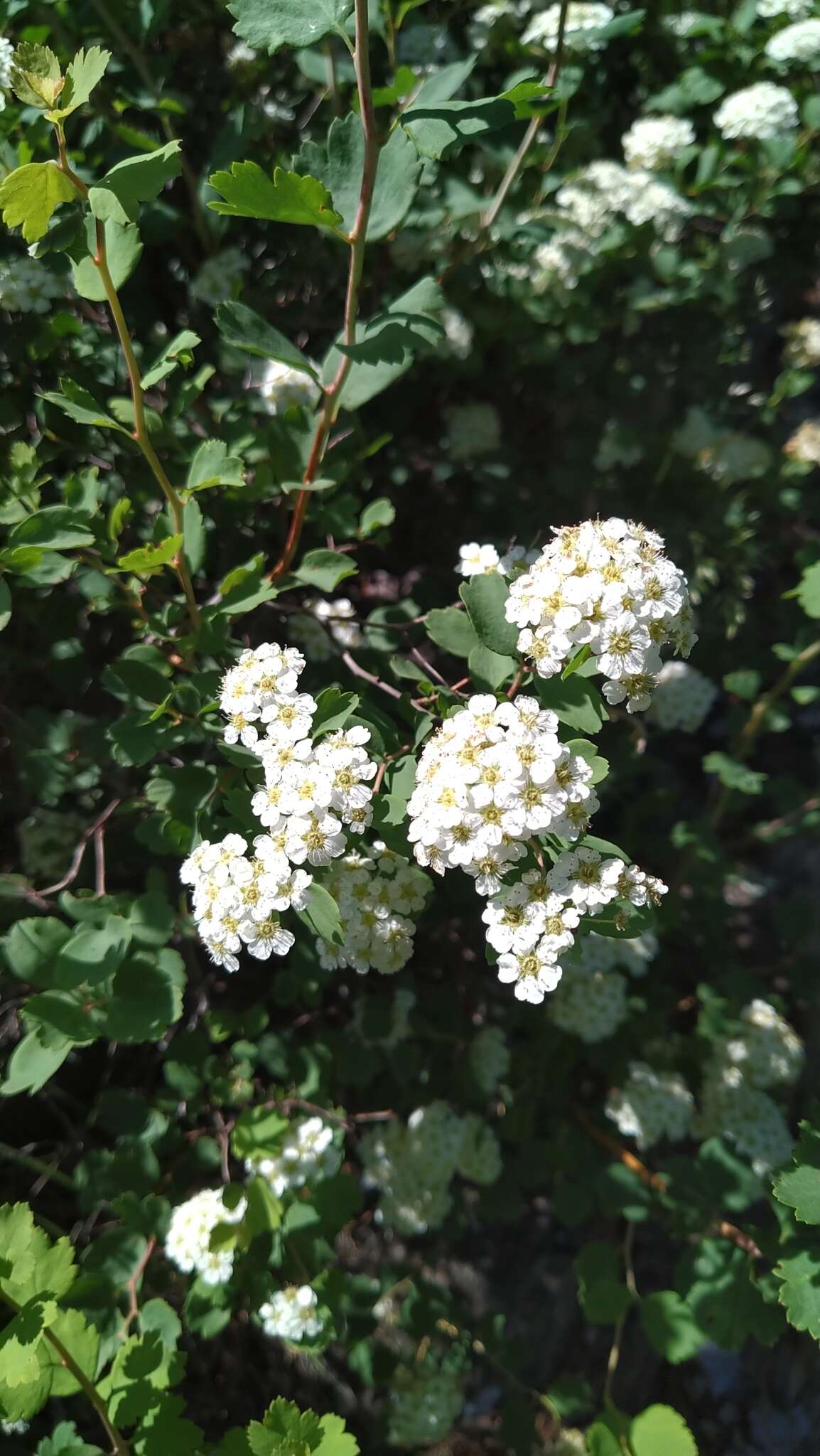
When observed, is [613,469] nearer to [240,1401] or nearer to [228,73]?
[228,73]

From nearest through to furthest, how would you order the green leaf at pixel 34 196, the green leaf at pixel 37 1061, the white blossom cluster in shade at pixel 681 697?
the green leaf at pixel 34 196, the green leaf at pixel 37 1061, the white blossom cluster in shade at pixel 681 697

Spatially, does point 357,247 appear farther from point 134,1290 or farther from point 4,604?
point 134,1290

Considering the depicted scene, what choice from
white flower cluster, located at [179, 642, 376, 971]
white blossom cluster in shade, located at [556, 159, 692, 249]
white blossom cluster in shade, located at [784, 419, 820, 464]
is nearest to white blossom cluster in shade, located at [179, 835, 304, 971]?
white flower cluster, located at [179, 642, 376, 971]

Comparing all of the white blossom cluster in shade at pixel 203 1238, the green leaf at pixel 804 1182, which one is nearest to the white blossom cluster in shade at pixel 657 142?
the green leaf at pixel 804 1182

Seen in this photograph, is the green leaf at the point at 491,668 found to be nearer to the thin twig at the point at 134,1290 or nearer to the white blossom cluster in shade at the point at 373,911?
the white blossom cluster in shade at the point at 373,911

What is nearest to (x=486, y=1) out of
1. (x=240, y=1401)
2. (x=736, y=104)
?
(x=736, y=104)

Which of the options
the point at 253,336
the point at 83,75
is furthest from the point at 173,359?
the point at 83,75
